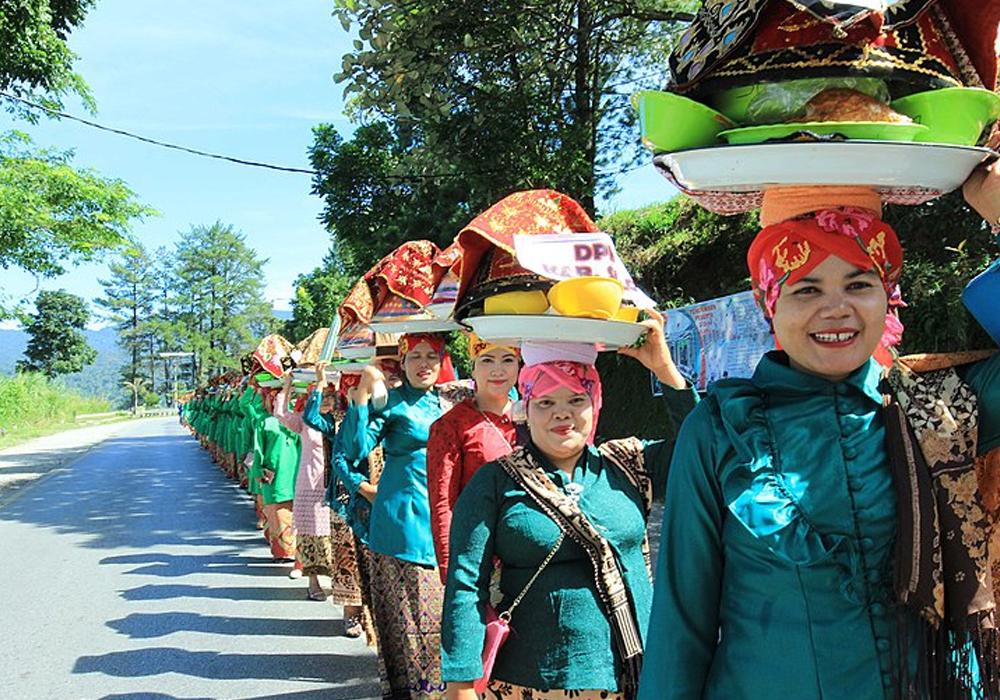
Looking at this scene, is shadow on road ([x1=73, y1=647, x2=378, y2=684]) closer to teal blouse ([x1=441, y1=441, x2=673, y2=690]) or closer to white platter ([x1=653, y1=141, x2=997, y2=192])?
teal blouse ([x1=441, y1=441, x2=673, y2=690])

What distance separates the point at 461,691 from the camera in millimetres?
2980

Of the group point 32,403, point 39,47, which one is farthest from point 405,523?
point 32,403

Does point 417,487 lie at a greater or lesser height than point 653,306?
lesser

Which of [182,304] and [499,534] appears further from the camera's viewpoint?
[182,304]

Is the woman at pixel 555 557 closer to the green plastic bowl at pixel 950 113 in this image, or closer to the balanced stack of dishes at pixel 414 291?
the green plastic bowl at pixel 950 113

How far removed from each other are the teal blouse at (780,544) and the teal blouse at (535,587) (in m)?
1.01

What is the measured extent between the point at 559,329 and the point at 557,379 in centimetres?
21

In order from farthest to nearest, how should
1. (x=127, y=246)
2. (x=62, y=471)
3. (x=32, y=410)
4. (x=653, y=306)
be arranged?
(x=32, y=410) → (x=127, y=246) → (x=62, y=471) → (x=653, y=306)

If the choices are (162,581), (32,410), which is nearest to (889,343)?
(162,581)

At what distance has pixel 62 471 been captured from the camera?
81.4ft

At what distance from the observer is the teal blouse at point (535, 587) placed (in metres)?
2.96

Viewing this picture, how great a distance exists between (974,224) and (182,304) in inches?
3730

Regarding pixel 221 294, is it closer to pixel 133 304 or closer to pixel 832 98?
pixel 133 304

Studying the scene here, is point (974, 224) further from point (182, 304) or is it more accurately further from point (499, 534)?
point (182, 304)
